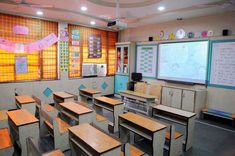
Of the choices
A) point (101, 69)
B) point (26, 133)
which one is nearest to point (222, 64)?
Answer: point (101, 69)

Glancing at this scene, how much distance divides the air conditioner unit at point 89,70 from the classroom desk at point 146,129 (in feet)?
12.6

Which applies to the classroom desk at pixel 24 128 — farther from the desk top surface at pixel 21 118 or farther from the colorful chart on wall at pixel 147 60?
the colorful chart on wall at pixel 147 60

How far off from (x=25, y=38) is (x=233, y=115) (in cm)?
619

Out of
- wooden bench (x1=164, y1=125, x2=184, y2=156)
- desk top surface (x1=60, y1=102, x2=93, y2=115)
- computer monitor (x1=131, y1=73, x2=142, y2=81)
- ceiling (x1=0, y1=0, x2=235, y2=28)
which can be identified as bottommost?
wooden bench (x1=164, y1=125, x2=184, y2=156)

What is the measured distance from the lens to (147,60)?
6.46 meters

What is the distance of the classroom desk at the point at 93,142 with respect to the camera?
180 centimetres

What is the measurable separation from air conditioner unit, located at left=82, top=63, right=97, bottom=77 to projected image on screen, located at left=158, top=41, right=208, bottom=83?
2496mm

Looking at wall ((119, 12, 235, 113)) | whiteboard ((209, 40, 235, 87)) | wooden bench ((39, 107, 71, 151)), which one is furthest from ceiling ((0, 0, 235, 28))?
wooden bench ((39, 107, 71, 151))

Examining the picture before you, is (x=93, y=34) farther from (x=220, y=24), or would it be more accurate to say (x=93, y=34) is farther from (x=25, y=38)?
(x=220, y=24)

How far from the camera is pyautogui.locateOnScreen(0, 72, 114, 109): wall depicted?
15.8ft

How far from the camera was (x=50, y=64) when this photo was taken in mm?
5691

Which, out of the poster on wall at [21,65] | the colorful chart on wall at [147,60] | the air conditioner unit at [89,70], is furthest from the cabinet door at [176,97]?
the poster on wall at [21,65]

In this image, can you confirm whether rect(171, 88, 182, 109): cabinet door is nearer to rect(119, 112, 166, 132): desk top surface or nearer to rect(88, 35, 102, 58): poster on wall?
rect(119, 112, 166, 132): desk top surface

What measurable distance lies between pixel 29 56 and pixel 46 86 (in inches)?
42.2
